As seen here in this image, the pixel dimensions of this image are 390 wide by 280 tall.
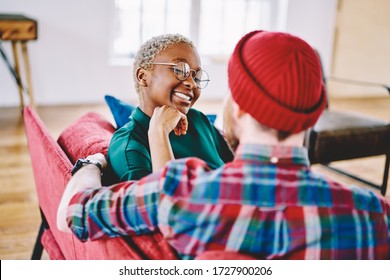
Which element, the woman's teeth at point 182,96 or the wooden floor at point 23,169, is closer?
the woman's teeth at point 182,96

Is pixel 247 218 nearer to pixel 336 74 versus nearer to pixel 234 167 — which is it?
pixel 234 167

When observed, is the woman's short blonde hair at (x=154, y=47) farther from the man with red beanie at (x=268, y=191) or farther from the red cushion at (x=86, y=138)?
the man with red beanie at (x=268, y=191)

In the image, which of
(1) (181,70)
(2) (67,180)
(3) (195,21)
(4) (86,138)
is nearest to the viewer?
(2) (67,180)

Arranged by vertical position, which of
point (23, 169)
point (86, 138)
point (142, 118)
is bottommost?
point (23, 169)

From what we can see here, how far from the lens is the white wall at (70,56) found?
4.62m

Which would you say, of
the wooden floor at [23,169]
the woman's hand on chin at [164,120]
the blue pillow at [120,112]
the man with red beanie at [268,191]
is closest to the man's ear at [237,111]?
the man with red beanie at [268,191]

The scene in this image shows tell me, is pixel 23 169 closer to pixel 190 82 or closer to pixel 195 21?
pixel 190 82

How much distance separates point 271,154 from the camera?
821 mm

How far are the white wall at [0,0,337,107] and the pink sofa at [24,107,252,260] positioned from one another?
3.02 metres

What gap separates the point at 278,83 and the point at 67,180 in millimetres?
606

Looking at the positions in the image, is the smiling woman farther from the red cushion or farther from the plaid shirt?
the plaid shirt

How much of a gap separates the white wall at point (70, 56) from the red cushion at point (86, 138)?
10.4 ft

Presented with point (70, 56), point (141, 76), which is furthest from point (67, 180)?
point (70, 56)
